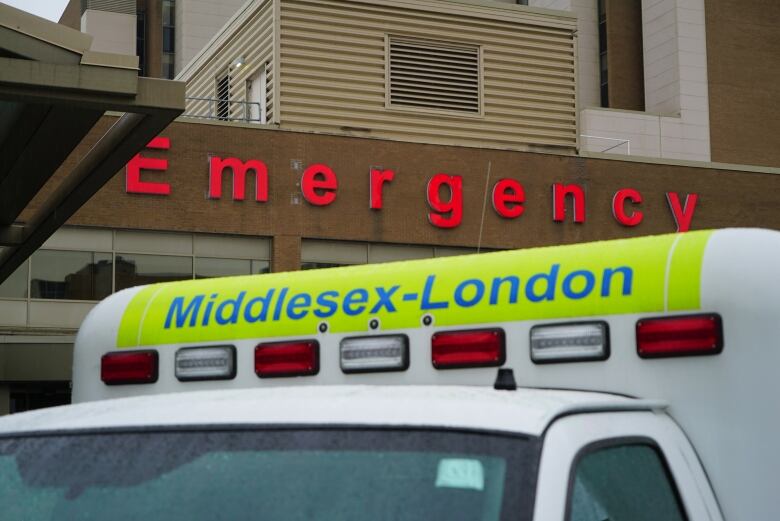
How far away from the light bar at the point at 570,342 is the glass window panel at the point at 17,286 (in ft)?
67.5

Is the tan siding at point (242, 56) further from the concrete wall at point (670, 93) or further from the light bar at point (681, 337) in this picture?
the concrete wall at point (670, 93)

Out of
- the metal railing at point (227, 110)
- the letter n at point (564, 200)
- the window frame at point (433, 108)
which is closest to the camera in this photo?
the metal railing at point (227, 110)

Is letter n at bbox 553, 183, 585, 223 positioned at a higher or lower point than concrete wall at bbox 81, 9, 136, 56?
lower

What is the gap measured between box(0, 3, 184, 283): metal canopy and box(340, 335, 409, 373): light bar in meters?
5.51

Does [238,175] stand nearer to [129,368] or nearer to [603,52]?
[129,368]

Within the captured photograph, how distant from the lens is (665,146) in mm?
54250

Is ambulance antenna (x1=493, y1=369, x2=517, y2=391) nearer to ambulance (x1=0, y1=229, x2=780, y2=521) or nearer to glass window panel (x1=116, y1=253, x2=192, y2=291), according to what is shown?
ambulance (x1=0, y1=229, x2=780, y2=521)

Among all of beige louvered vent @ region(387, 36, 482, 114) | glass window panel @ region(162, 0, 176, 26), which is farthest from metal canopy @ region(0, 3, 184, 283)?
glass window panel @ region(162, 0, 176, 26)

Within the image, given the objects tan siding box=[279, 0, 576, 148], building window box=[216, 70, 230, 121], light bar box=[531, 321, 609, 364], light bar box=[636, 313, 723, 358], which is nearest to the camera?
light bar box=[636, 313, 723, 358]

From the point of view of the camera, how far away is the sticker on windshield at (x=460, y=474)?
238cm

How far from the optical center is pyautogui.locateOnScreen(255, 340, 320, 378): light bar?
14.4ft

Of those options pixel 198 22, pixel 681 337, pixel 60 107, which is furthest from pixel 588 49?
pixel 681 337

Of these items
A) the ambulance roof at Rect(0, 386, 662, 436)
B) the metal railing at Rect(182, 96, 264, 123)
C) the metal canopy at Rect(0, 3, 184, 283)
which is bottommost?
the ambulance roof at Rect(0, 386, 662, 436)

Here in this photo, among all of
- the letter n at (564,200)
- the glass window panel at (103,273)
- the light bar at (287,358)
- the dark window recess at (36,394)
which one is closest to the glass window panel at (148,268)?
the glass window panel at (103,273)
